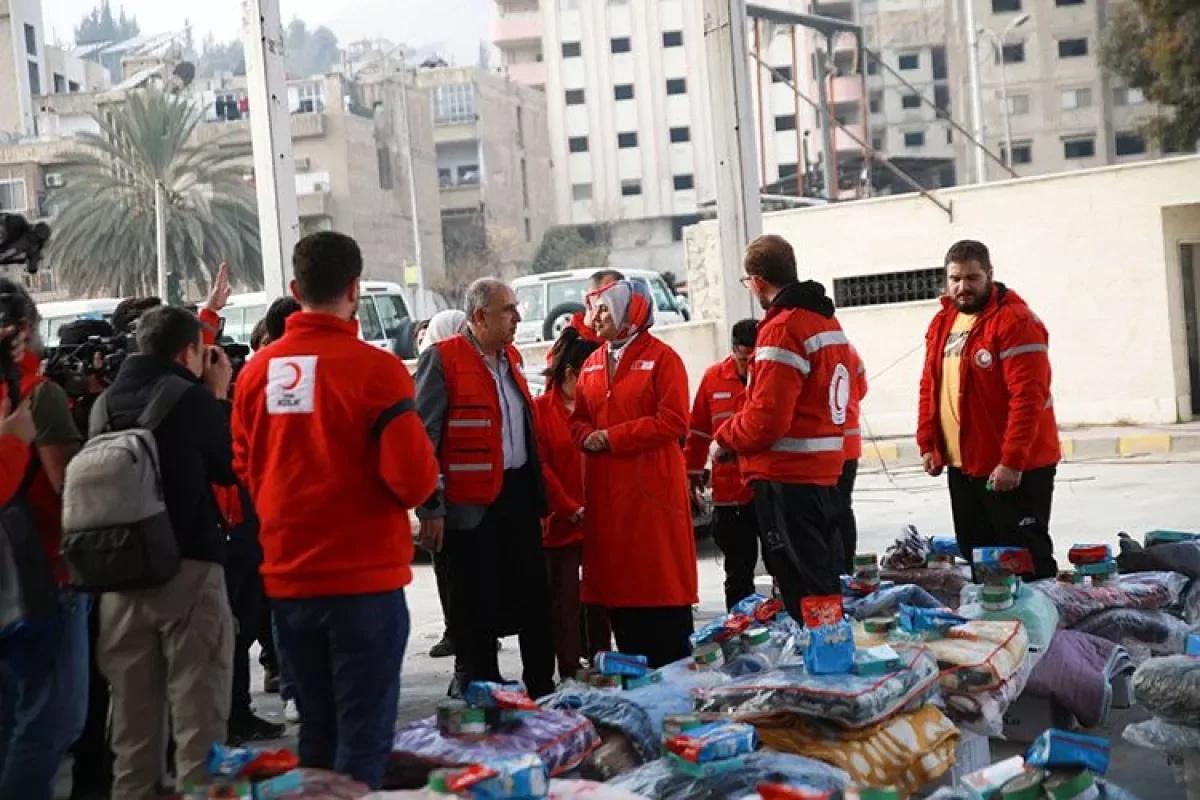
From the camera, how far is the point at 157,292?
2360 inches

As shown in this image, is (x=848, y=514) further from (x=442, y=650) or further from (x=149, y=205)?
(x=149, y=205)

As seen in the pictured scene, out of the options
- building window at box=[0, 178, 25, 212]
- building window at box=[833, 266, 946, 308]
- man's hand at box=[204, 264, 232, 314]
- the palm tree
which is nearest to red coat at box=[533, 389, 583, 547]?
man's hand at box=[204, 264, 232, 314]

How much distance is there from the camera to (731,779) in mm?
4727

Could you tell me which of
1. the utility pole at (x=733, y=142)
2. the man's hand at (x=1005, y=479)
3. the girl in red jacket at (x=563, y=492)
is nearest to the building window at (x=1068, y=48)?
the utility pole at (x=733, y=142)

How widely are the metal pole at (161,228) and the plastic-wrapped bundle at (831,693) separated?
4932 cm

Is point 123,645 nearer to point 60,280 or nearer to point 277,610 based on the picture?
point 277,610

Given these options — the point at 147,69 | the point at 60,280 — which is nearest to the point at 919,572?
the point at 60,280

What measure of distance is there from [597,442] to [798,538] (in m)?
0.91

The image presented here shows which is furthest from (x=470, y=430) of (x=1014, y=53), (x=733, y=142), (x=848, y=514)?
(x=1014, y=53)

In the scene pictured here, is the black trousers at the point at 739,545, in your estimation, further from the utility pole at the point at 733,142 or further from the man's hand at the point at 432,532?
the man's hand at the point at 432,532

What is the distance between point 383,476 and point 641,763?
4.38 feet

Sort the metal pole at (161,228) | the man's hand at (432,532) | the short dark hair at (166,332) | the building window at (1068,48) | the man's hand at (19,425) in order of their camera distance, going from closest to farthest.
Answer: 1. the man's hand at (19,425)
2. the short dark hair at (166,332)
3. the man's hand at (432,532)
4. the metal pole at (161,228)
5. the building window at (1068,48)

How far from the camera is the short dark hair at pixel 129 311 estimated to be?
24.2ft

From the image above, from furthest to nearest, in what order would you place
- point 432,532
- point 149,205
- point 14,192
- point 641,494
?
point 14,192 → point 149,205 → point 641,494 → point 432,532
